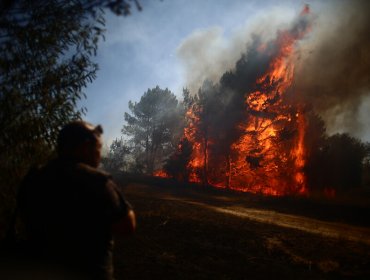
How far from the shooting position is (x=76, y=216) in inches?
101

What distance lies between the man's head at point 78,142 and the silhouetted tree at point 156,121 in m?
54.7

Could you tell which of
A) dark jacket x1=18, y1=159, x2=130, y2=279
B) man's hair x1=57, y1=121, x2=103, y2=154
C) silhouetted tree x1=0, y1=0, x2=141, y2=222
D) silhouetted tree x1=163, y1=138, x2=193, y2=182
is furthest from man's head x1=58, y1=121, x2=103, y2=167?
silhouetted tree x1=163, y1=138, x2=193, y2=182

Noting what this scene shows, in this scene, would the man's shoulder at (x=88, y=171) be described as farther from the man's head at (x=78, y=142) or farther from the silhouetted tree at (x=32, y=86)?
the silhouetted tree at (x=32, y=86)

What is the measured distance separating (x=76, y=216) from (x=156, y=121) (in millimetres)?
58125

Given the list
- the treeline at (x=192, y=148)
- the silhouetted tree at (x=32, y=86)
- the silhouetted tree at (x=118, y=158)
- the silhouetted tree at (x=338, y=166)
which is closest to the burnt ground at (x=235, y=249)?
the silhouetted tree at (x=32, y=86)

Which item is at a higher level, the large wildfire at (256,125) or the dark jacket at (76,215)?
the large wildfire at (256,125)

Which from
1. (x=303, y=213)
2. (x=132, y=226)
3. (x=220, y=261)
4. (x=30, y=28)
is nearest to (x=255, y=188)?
(x=303, y=213)

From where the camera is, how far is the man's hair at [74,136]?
8.95 ft

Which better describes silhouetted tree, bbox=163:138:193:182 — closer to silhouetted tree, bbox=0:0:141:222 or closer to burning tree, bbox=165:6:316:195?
burning tree, bbox=165:6:316:195

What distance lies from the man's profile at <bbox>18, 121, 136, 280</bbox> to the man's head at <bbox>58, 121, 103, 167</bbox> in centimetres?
5

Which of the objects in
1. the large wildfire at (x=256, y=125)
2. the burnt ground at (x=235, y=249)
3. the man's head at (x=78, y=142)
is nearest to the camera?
the man's head at (x=78, y=142)

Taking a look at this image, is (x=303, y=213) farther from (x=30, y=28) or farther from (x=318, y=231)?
(x=30, y=28)

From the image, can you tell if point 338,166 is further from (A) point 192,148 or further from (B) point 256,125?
(A) point 192,148

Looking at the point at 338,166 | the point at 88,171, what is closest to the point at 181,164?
the point at 338,166
